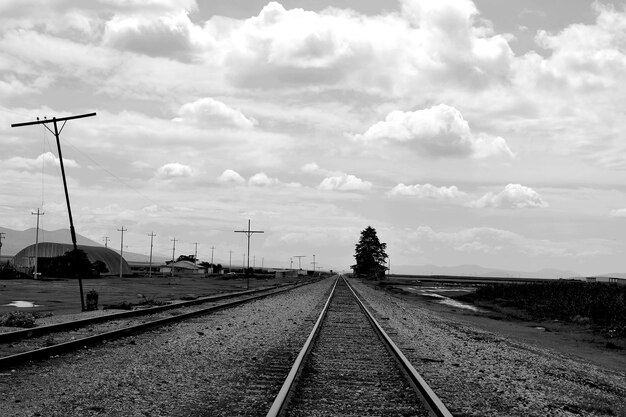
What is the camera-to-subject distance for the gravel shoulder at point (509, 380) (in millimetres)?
8523

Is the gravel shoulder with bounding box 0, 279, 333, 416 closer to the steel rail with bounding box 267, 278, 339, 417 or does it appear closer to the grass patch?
the steel rail with bounding box 267, 278, 339, 417

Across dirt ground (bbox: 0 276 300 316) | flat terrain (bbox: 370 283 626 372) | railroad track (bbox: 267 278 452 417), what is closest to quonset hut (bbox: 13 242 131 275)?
dirt ground (bbox: 0 276 300 316)

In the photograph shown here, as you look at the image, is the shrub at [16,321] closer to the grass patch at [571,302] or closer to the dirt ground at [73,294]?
the dirt ground at [73,294]

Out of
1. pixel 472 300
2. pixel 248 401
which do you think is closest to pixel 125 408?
pixel 248 401

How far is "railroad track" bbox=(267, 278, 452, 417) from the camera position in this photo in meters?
7.61

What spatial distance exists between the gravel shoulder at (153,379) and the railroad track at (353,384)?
0.45 metres

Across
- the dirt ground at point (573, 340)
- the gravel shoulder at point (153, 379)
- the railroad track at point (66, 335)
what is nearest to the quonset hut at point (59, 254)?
the dirt ground at point (573, 340)

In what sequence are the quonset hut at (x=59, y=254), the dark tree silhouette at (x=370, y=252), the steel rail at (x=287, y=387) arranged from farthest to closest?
1. the dark tree silhouette at (x=370, y=252)
2. the quonset hut at (x=59, y=254)
3. the steel rail at (x=287, y=387)

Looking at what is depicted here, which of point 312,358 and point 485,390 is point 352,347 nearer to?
point 312,358

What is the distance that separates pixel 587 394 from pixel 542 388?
738 millimetres

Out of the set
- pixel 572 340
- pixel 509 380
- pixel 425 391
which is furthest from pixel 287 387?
pixel 572 340

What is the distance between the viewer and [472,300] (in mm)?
58406

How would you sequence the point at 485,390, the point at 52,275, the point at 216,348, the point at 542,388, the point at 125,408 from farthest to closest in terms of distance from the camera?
the point at 52,275, the point at 216,348, the point at 542,388, the point at 485,390, the point at 125,408

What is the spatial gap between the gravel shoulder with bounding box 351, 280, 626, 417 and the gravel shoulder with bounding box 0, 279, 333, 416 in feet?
9.73
